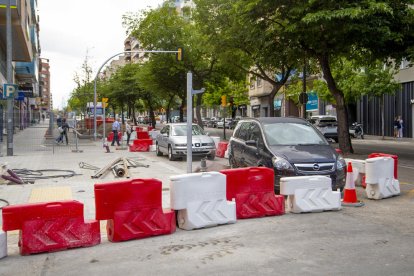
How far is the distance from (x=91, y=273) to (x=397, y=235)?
411 cm

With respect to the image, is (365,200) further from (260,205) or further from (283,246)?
(283,246)

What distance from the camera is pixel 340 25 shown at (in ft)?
56.0

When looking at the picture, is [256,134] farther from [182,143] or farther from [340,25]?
[182,143]

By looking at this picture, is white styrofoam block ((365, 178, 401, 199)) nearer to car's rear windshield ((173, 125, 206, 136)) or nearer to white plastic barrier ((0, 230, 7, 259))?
white plastic barrier ((0, 230, 7, 259))

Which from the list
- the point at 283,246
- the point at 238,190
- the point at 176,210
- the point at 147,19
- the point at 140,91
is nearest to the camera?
the point at 283,246

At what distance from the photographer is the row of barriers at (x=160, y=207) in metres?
6.05

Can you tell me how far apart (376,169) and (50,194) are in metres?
6.79

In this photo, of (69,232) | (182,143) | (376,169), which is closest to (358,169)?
(376,169)

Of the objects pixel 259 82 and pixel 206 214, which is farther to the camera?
pixel 259 82

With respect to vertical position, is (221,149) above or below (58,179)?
above

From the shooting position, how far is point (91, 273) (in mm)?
5191

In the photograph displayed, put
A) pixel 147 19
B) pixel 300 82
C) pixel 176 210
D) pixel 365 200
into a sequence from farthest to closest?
1. pixel 300 82
2. pixel 147 19
3. pixel 365 200
4. pixel 176 210

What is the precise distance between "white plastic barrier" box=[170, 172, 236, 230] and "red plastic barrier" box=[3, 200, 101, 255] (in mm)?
1306

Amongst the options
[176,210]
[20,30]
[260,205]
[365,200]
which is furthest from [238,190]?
[20,30]
